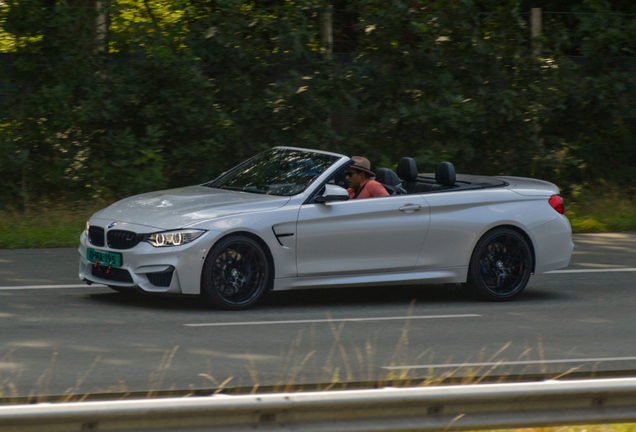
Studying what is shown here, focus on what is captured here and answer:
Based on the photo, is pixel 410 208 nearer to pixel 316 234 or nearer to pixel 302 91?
pixel 316 234

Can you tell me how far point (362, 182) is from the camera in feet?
30.5

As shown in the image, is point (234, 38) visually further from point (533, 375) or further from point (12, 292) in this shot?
point (533, 375)

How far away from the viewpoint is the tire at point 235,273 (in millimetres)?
8125

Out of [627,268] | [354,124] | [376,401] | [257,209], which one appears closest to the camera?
[376,401]

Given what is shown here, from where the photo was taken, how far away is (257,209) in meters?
8.34

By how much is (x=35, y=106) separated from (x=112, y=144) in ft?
4.65

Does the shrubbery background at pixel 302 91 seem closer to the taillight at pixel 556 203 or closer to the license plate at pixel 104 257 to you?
the taillight at pixel 556 203

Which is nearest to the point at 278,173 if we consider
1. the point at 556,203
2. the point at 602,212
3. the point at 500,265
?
the point at 500,265

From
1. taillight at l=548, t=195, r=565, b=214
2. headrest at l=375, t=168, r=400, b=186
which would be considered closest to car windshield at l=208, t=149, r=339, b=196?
headrest at l=375, t=168, r=400, b=186

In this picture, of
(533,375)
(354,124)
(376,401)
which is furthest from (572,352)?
(354,124)

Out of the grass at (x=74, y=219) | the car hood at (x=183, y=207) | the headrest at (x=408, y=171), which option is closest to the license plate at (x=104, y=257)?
the car hood at (x=183, y=207)

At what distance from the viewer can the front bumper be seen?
7965 millimetres

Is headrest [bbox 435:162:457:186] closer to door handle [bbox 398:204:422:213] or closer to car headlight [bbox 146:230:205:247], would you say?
door handle [bbox 398:204:422:213]

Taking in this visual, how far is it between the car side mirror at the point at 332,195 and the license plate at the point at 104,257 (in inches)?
72.6
